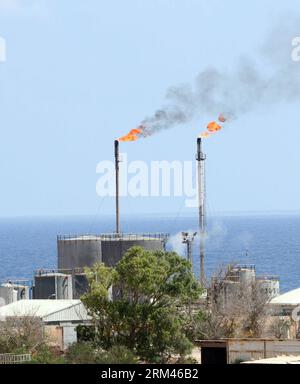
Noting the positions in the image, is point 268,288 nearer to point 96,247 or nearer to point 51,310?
point 51,310

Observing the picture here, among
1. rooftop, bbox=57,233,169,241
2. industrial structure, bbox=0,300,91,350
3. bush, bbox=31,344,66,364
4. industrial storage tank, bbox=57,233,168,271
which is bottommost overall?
bush, bbox=31,344,66,364

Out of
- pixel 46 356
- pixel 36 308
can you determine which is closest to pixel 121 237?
pixel 36 308

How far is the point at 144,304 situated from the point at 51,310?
29.1 ft

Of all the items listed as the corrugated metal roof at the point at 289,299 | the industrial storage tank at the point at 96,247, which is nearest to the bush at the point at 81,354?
the corrugated metal roof at the point at 289,299

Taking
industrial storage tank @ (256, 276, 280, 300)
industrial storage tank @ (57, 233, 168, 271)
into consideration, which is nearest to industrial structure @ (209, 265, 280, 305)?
industrial storage tank @ (256, 276, 280, 300)

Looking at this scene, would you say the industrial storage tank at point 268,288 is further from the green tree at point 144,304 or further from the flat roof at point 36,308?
the flat roof at point 36,308

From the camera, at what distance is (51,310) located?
1889 inches

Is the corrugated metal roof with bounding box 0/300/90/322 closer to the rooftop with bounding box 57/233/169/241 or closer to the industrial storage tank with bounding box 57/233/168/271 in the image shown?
the industrial storage tank with bounding box 57/233/168/271

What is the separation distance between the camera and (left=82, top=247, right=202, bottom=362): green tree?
39.2 meters

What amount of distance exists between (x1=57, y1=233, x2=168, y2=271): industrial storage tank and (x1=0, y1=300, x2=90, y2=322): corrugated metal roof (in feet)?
38.6

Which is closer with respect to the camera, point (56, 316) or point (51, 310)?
point (56, 316)

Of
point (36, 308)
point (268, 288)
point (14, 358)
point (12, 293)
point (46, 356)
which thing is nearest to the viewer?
point (14, 358)
